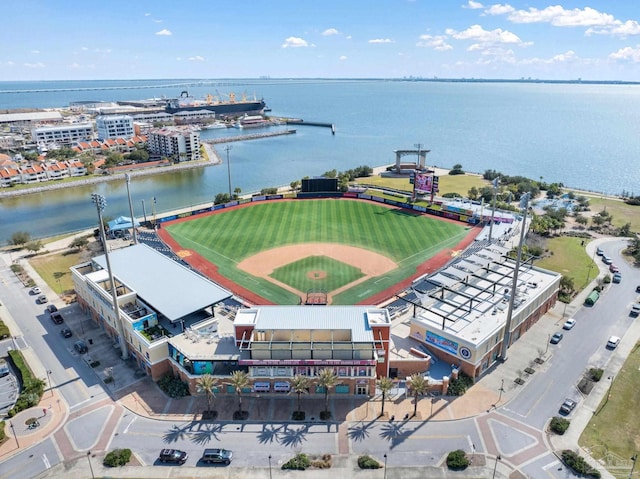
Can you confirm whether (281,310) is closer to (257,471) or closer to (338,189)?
(257,471)

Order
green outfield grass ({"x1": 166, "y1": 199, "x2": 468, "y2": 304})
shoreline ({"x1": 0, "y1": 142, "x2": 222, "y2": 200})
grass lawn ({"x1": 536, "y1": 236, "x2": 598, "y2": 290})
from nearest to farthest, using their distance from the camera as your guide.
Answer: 1. green outfield grass ({"x1": 166, "y1": 199, "x2": 468, "y2": 304})
2. grass lawn ({"x1": 536, "y1": 236, "x2": 598, "y2": 290})
3. shoreline ({"x1": 0, "y1": 142, "x2": 222, "y2": 200})

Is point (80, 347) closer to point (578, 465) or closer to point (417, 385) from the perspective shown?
point (417, 385)

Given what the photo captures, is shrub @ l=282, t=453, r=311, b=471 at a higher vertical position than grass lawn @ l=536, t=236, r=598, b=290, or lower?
lower

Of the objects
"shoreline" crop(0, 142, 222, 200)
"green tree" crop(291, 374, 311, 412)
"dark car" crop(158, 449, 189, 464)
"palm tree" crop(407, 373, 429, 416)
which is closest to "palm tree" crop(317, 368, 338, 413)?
"green tree" crop(291, 374, 311, 412)

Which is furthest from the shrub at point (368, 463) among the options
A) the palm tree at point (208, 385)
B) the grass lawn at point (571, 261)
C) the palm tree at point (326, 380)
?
the grass lawn at point (571, 261)

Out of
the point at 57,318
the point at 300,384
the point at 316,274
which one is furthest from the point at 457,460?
the point at 57,318

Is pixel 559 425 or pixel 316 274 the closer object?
pixel 559 425

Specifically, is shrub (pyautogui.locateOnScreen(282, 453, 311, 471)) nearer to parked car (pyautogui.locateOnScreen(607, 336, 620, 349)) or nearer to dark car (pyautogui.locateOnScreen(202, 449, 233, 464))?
dark car (pyautogui.locateOnScreen(202, 449, 233, 464))
